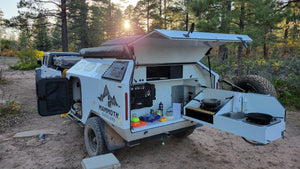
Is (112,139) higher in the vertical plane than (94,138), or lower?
higher

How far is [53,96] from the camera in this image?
3.99m

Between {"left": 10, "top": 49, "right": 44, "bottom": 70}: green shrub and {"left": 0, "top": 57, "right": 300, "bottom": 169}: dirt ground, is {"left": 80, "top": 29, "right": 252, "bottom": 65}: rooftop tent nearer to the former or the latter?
{"left": 0, "top": 57, "right": 300, "bottom": 169}: dirt ground

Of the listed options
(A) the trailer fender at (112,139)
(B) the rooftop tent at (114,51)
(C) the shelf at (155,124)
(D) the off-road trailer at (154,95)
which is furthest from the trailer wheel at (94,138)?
(B) the rooftop tent at (114,51)

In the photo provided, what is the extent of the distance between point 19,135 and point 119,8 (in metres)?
31.9

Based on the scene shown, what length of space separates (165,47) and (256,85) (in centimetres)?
199

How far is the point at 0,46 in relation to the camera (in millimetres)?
41875

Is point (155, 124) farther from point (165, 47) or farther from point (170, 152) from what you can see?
point (165, 47)

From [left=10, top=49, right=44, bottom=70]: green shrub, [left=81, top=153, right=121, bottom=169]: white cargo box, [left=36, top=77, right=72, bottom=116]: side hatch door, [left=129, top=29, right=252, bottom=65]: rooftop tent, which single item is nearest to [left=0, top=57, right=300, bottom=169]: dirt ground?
[left=81, top=153, right=121, bottom=169]: white cargo box

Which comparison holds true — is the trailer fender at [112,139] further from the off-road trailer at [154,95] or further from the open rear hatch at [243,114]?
the open rear hatch at [243,114]

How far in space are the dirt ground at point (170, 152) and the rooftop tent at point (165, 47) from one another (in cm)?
184

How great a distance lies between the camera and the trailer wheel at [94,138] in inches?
136

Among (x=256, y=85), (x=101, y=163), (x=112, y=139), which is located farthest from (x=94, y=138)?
(x=256, y=85)

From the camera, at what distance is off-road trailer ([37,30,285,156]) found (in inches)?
114

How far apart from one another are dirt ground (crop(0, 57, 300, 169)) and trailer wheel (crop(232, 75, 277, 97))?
1238 mm
